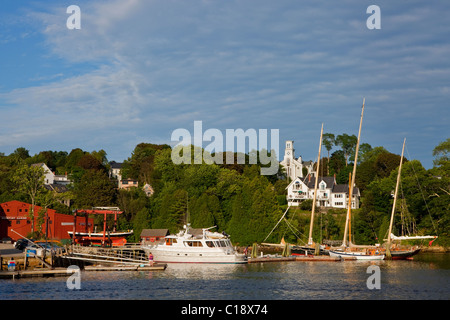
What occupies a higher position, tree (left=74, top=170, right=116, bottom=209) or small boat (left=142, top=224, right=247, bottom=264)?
tree (left=74, top=170, right=116, bottom=209)

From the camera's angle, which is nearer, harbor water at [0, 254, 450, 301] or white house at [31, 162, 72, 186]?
harbor water at [0, 254, 450, 301]

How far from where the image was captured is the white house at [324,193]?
398 ft

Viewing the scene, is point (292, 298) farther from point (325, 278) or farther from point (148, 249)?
point (148, 249)

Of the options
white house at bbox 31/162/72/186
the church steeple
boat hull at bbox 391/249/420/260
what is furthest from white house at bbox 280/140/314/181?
boat hull at bbox 391/249/420/260

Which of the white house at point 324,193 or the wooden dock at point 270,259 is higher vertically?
the white house at point 324,193

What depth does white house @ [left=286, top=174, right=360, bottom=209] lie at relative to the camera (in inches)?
4774

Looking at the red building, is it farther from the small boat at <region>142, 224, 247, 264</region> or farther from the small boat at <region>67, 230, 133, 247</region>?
the small boat at <region>142, 224, 247, 264</region>

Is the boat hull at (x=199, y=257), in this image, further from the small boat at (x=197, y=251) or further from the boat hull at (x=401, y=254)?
the boat hull at (x=401, y=254)

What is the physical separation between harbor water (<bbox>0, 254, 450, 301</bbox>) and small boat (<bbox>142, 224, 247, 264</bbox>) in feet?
16.6

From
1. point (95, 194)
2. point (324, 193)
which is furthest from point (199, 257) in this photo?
point (324, 193)

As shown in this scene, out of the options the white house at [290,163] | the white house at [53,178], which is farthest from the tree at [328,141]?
the white house at [53,178]

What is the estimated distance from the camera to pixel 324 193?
12375cm

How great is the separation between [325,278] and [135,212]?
6235cm

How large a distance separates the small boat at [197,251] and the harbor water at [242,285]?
5.06m
